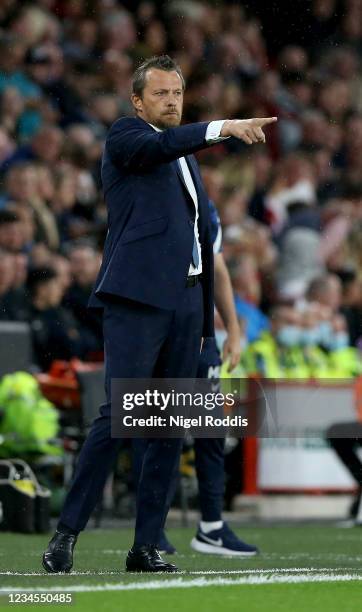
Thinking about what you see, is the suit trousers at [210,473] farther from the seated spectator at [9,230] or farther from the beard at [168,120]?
the seated spectator at [9,230]

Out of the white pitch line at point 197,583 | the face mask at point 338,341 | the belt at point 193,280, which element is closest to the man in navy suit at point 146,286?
the belt at point 193,280

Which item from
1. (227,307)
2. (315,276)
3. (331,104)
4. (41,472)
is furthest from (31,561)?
(331,104)

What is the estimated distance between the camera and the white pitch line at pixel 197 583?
4.89 meters

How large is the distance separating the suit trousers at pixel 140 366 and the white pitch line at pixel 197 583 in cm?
43

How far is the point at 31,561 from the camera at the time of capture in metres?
6.49

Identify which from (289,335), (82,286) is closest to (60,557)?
(82,286)

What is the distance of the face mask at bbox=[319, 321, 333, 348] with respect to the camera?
13.1 meters

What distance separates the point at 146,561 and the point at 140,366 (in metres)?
0.68

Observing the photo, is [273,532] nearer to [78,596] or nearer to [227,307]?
[227,307]

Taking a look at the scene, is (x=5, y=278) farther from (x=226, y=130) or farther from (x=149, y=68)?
(x=226, y=130)

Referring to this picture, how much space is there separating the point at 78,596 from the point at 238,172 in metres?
10.9

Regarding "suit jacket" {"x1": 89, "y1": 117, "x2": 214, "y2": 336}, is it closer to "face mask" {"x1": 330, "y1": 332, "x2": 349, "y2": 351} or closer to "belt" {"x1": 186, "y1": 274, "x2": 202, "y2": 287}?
"belt" {"x1": 186, "y1": 274, "x2": 202, "y2": 287}

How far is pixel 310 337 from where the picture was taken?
507 inches

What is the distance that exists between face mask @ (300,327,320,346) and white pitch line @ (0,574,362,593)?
704cm
